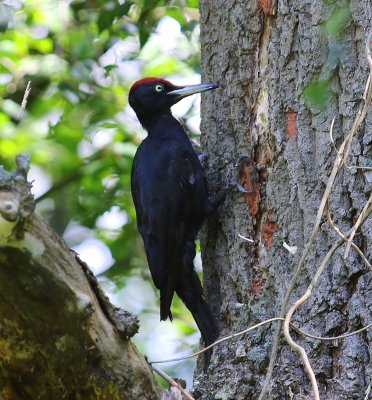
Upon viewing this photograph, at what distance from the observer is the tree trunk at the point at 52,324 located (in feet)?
6.51

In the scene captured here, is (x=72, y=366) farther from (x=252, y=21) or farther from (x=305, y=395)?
(x=252, y=21)

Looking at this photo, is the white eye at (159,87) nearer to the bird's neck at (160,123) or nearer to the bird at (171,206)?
the bird's neck at (160,123)

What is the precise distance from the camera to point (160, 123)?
15.0 feet

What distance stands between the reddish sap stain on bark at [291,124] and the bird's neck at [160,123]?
4.74 ft

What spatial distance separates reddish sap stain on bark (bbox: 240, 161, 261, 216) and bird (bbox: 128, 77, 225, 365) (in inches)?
13.5

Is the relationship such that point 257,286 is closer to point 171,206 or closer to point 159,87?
point 171,206

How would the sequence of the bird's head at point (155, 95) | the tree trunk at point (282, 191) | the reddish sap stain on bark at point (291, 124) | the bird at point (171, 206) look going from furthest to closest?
the bird's head at point (155, 95), the bird at point (171, 206), the reddish sap stain on bark at point (291, 124), the tree trunk at point (282, 191)

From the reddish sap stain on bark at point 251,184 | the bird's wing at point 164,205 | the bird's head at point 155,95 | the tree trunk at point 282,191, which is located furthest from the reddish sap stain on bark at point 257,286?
the bird's head at point 155,95

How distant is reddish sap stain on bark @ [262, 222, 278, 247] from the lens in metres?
3.12

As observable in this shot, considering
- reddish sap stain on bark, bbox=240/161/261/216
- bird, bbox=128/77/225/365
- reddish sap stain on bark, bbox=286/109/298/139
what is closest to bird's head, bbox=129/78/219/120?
bird, bbox=128/77/225/365

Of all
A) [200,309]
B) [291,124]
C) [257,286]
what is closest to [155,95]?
[200,309]

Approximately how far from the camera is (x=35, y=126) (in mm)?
6156

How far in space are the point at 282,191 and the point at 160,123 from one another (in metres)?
1.61

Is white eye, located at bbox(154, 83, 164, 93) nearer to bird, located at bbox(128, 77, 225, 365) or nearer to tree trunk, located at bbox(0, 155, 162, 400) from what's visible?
bird, located at bbox(128, 77, 225, 365)
